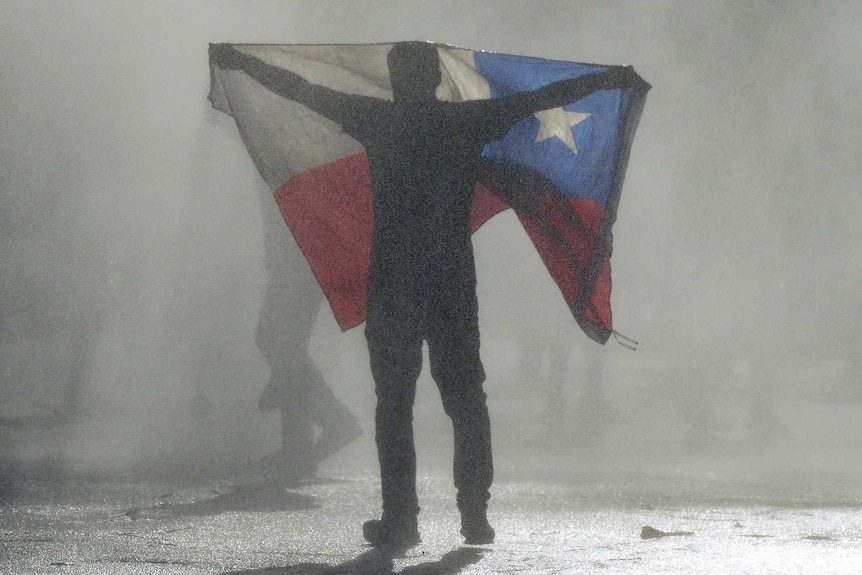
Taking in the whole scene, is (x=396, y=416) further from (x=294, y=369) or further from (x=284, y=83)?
(x=294, y=369)

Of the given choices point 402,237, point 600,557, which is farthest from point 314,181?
point 600,557

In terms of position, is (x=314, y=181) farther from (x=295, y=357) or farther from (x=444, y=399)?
(x=295, y=357)

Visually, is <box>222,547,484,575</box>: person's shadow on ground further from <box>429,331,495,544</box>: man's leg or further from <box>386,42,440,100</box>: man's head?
<box>386,42,440,100</box>: man's head

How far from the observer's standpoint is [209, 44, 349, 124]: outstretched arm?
3.33m

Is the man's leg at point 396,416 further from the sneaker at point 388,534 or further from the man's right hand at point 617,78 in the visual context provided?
the man's right hand at point 617,78

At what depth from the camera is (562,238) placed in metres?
3.87

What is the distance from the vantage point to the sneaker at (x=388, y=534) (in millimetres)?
3088

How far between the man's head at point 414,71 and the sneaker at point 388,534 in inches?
45.3

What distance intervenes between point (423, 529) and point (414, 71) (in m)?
1.28

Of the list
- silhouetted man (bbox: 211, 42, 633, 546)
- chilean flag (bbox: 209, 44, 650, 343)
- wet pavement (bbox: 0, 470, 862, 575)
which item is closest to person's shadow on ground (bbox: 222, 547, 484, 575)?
wet pavement (bbox: 0, 470, 862, 575)

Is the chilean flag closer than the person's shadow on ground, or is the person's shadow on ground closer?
the person's shadow on ground

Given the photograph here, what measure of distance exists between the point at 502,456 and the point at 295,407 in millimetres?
1119

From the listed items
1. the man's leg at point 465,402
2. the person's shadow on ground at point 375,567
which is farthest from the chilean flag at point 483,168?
the person's shadow on ground at point 375,567

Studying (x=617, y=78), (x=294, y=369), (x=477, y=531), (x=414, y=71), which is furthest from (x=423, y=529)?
(x=294, y=369)
